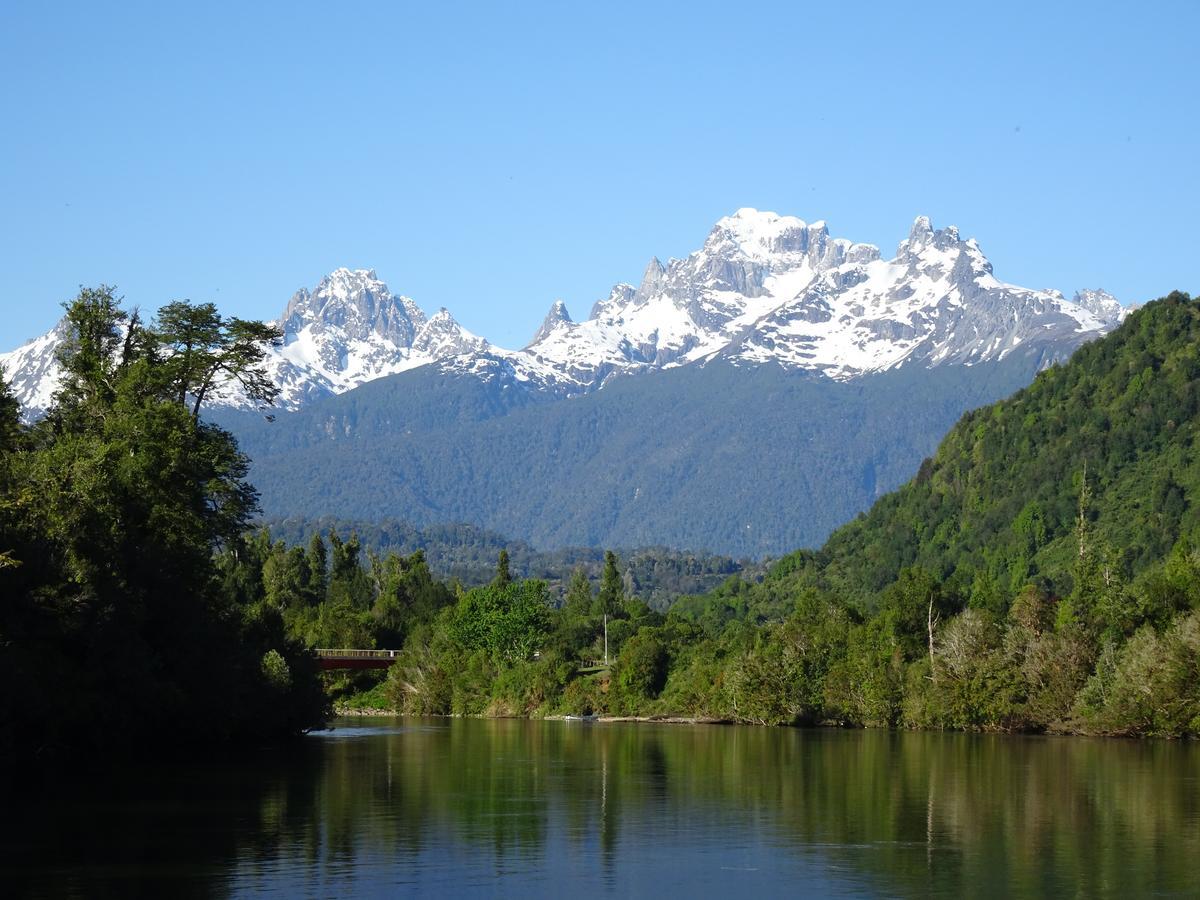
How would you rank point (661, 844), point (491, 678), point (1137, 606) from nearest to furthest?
point (661, 844)
point (1137, 606)
point (491, 678)

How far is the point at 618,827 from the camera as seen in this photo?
192ft

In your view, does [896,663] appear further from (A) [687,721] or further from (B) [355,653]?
(B) [355,653]

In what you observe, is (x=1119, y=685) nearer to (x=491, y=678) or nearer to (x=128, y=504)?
(x=128, y=504)

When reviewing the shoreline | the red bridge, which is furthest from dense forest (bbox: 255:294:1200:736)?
the red bridge

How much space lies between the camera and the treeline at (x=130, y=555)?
7294 centimetres

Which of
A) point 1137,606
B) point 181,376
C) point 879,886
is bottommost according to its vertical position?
point 879,886

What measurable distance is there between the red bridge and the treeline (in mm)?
59466

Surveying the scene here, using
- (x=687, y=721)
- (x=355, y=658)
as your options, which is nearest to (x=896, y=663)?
(x=687, y=721)

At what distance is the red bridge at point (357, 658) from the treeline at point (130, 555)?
59.5 metres

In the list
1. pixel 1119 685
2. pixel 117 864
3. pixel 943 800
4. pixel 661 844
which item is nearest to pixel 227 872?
pixel 117 864

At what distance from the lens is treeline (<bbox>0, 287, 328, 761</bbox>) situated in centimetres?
7294

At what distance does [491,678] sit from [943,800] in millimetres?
111459

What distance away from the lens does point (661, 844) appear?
2124 inches

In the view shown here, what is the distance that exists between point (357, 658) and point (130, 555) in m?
97.6
